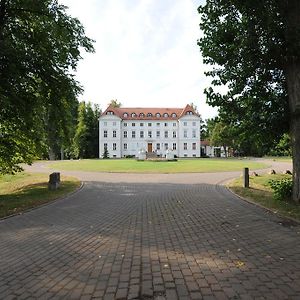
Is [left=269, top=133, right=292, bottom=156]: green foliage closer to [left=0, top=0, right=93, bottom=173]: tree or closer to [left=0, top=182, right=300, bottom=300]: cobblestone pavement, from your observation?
[left=0, top=182, right=300, bottom=300]: cobblestone pavement

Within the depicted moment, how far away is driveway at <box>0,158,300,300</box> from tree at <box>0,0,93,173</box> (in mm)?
6273

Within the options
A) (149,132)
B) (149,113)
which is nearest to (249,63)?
(149,132)

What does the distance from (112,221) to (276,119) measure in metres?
7.92

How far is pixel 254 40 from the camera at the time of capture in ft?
41.5

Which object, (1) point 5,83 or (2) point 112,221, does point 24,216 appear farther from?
(1) point 5,83

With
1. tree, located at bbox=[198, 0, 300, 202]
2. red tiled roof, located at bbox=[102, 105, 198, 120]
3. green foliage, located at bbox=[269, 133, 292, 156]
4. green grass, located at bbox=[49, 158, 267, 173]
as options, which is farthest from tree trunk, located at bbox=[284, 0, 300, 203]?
→ red tiled roof, located at bbox=[102, 105, 198, 120]

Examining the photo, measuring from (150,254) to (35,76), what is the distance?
1337cm

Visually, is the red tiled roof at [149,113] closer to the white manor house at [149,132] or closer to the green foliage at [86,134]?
the white manor house at [149,132]

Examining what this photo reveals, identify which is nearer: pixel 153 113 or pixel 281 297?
pixel 281 297

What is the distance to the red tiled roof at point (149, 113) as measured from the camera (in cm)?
9912

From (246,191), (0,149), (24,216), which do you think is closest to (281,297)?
(24,216)

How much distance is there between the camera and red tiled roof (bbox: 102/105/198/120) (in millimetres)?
99125

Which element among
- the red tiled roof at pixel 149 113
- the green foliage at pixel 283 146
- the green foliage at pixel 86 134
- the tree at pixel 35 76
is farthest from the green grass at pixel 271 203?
the red tiled roof at pixel 149 113

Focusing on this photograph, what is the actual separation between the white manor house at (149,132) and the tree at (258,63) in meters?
80.7
